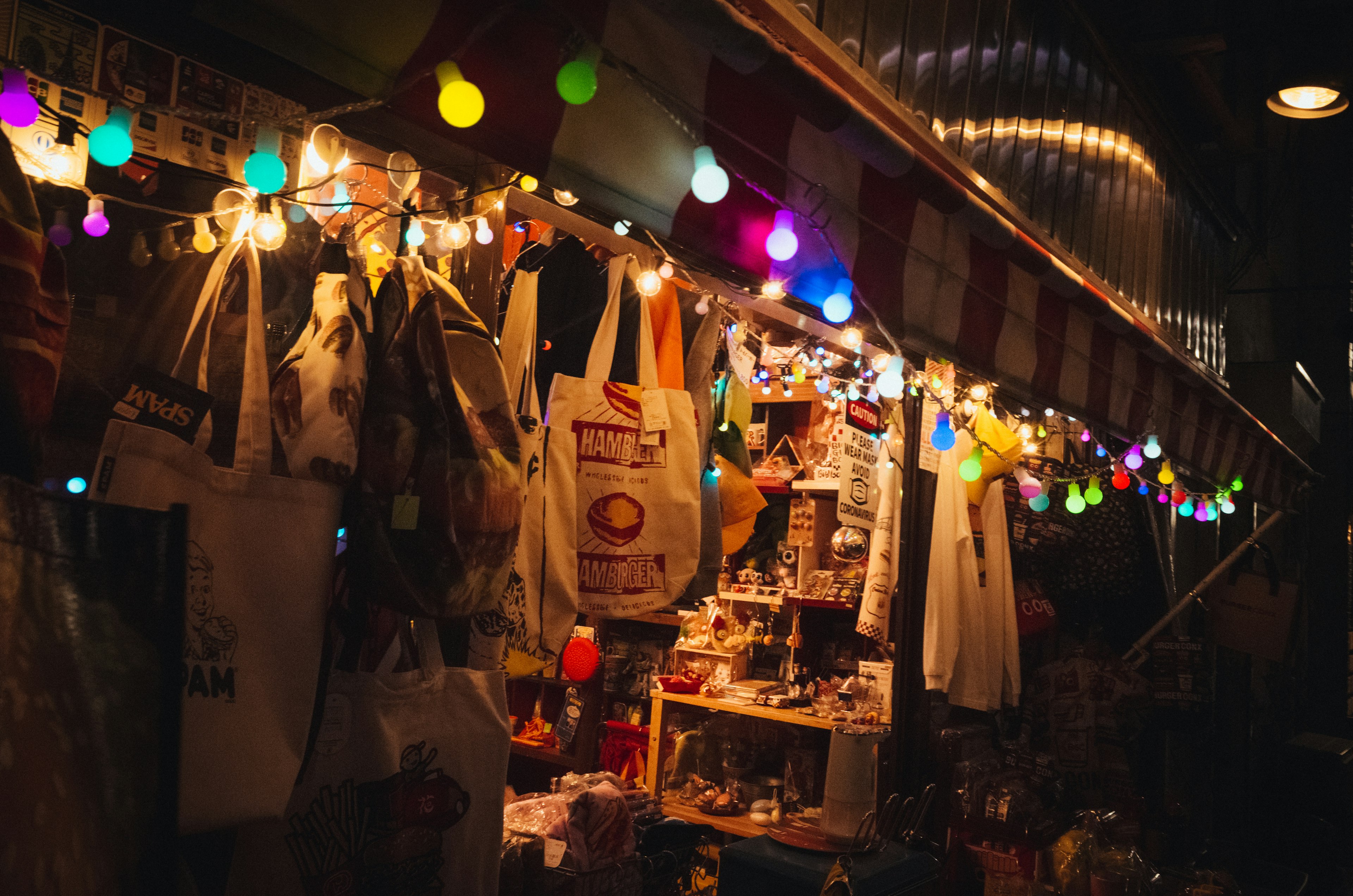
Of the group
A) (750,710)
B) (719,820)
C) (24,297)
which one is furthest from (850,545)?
(24,297)

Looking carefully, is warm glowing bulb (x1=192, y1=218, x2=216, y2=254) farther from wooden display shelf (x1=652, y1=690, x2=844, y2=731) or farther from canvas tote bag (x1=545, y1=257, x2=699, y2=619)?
wooden display shelf (x1=652, y1=690, x2=844, y2=731)

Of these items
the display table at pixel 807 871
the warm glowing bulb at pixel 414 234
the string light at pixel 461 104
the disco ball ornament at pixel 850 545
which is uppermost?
the string light at pixel 461 104

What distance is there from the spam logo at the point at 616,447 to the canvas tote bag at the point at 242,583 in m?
0.66

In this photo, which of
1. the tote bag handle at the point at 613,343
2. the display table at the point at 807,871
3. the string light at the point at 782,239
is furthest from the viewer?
the display table at the point at 807,871

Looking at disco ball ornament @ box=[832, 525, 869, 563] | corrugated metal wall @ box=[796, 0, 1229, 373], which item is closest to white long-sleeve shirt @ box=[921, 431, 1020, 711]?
disco ball ornament @ box=[832, 525, 869, 563]

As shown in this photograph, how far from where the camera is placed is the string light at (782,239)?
1.90 meters

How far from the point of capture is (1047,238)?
3.87m

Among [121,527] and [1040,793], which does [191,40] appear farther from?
[1040,793]

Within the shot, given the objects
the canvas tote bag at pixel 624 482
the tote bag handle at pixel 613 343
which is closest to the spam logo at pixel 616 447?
the canvas tote bag at pixel 624 482

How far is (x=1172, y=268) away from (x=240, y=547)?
6.22m

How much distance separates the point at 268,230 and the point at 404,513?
19.2 inches

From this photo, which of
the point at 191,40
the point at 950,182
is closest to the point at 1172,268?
the point at 950,182

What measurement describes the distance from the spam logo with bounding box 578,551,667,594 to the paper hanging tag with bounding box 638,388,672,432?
0.29 m

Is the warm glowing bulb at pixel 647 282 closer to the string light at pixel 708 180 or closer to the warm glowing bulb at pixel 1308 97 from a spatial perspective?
the string light at pixel 708 180
